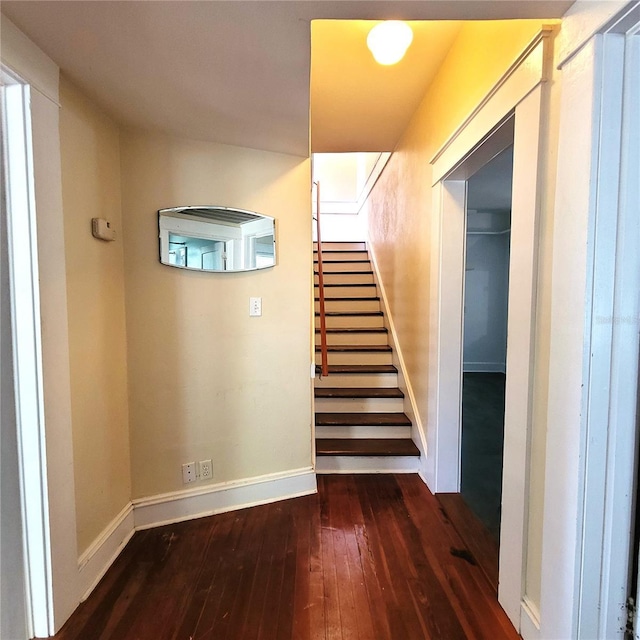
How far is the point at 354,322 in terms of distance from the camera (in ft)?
12.0

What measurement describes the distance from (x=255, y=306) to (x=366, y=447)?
50.8 inches

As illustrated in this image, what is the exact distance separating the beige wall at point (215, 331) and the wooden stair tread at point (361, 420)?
45 cm

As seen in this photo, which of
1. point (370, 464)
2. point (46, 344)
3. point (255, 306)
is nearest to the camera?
point (46, 344)

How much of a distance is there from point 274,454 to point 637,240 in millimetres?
1931

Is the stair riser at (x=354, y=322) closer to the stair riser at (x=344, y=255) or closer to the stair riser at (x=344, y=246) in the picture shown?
the stair riser at (x=344, y=255)

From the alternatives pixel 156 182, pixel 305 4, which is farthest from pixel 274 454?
pixel 305 4

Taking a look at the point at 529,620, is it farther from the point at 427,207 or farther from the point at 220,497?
the point at 427,207

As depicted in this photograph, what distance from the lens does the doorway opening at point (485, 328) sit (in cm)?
262

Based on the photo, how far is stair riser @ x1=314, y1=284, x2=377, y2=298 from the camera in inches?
160

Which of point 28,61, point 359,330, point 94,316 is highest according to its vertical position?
point 28,61

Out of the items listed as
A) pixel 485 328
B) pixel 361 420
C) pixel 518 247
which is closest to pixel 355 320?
pixel 361 420

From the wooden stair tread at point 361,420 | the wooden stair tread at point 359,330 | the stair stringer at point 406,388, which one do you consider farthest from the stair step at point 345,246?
the wooden stair tread at point 361,420

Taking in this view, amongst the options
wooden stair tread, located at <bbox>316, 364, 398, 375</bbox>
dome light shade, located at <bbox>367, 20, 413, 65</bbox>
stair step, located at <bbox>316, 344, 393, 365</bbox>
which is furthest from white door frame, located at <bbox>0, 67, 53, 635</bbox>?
stair step, located at <bbox>316, 344, 393, 365</bbox>

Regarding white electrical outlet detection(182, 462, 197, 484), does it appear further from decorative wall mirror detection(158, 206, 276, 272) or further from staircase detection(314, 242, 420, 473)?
decorative wall mirror detection(158, 206, 276, 272)
